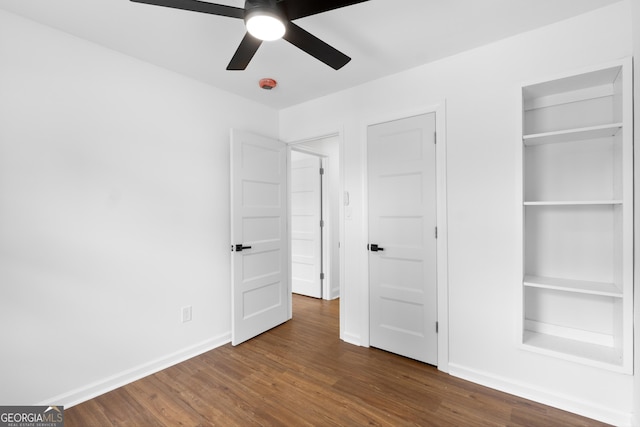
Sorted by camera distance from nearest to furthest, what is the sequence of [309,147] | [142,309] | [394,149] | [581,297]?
[581,297] < [142,309] < [394,149] < [309,147]

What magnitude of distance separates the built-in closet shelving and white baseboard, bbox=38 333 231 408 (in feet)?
8.82

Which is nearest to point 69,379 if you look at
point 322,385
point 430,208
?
point 322,385

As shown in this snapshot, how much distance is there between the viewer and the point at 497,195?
7.24 ft

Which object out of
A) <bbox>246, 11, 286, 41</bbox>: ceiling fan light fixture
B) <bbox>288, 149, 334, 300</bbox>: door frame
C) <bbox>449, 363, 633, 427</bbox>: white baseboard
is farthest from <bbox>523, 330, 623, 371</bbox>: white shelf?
<bbox>288, 149, 334, 300</bbox>: door frame

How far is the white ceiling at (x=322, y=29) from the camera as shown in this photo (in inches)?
71.5

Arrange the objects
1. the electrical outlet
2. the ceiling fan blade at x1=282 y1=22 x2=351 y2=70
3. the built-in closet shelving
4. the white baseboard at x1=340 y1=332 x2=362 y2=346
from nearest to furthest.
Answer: the ceiling fan blade at x1=282 y1=22 x2=351 y2=70, the built-in closet shelving, the electrical outlet, the white baseboard at x1=340 y1=332 x2=362 y2=346

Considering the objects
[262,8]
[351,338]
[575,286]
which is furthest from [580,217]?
[262,8]

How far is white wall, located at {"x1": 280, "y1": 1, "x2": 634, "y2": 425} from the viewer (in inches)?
73.6

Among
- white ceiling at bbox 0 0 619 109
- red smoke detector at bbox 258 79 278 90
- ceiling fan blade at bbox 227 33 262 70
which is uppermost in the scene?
white ceiling at bbox 0 0 619 109

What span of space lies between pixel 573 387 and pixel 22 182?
3.78 metres

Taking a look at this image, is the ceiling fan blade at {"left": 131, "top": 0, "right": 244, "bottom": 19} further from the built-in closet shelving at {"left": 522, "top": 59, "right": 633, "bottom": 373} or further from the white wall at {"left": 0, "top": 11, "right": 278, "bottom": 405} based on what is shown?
the built-in closet shelving at {"left": 522, "top": 59, "right": 633, "bottom": 373}

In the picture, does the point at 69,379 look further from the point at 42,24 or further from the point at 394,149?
the point at 394,149

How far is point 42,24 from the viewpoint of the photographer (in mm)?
1958

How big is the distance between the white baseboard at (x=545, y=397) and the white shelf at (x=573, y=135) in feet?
5.64
